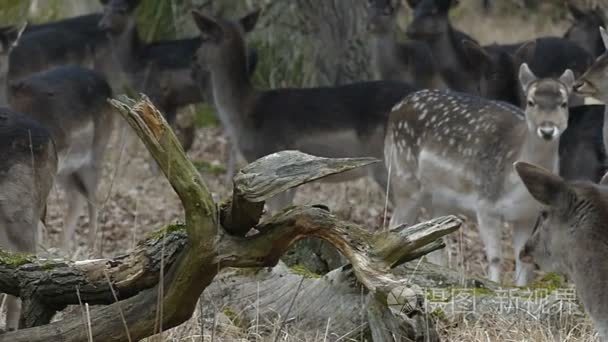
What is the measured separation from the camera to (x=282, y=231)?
5035 millimetres

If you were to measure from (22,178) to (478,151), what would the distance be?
3328 mm

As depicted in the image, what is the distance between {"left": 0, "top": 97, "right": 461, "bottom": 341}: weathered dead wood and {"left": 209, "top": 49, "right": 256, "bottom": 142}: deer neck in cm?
629

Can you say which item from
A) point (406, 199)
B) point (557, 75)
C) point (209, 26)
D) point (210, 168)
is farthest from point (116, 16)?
point (406, 199)

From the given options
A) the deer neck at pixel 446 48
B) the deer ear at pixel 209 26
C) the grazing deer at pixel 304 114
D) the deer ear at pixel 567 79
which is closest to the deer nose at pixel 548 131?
the deer ear at pixel 567 79

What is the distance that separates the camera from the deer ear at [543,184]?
17.3ft

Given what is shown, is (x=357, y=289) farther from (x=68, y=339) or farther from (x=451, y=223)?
(x=68, y=339)

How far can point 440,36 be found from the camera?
1362 centimetres

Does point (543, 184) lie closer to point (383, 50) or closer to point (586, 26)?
point (383, 50)

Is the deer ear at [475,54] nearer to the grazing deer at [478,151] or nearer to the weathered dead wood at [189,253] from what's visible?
the grazing deer at [478,151]

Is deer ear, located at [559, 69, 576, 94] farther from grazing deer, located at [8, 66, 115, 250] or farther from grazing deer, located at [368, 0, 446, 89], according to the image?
grazing deer, located at [368, 0, 446, 89]

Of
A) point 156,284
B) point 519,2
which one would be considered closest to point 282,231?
point 156,284

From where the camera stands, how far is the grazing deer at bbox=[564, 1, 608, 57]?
1423cm

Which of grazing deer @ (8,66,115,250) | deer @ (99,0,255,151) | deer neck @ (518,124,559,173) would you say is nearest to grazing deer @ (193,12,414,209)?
grazing deer @ (8,66,115,250)

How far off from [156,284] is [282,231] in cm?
52
